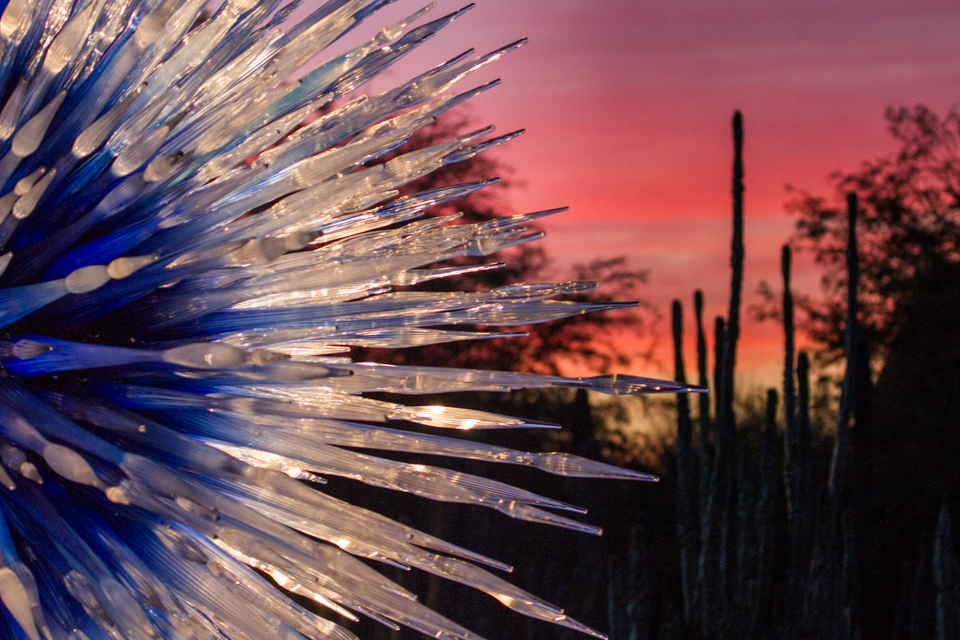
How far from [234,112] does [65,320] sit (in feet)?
0.58

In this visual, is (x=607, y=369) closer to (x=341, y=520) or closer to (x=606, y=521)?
(x=606, y=521)

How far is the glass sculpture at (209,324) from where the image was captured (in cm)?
49

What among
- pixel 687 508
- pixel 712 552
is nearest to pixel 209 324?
pixel 712 552

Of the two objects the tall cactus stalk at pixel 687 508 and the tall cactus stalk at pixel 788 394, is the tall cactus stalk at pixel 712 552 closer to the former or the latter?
the tall cactus stalk at pixel 687 508

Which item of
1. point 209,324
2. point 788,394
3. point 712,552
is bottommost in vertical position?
point 712,552

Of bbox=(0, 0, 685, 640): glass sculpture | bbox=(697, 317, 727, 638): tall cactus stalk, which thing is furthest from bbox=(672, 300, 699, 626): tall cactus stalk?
bbox=(0, 0, 685, 640): glass sculpture

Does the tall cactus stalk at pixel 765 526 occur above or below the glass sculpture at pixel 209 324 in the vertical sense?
below

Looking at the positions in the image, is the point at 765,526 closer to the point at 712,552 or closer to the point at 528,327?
the point at 712,552

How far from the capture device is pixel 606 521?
3.18 metres

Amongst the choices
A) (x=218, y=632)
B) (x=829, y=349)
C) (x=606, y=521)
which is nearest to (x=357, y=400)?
(x=218, y=632)

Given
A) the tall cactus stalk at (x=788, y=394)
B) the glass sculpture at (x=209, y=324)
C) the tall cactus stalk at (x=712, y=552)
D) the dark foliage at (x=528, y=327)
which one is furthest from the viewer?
the dark foliage at (x=528, y=327)

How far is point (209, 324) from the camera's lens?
1.88ft

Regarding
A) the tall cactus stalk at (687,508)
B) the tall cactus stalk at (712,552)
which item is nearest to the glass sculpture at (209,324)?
the tall cactus stalk at (712,552)

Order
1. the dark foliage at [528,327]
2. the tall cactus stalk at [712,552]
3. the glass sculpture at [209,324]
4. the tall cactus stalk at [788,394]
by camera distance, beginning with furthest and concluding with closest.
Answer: the dark foliage at [528,327] < the tall cactus stalk at [788,394] < the tall cactus stalk at [712,552] < the glass sculpture at [209,324]
